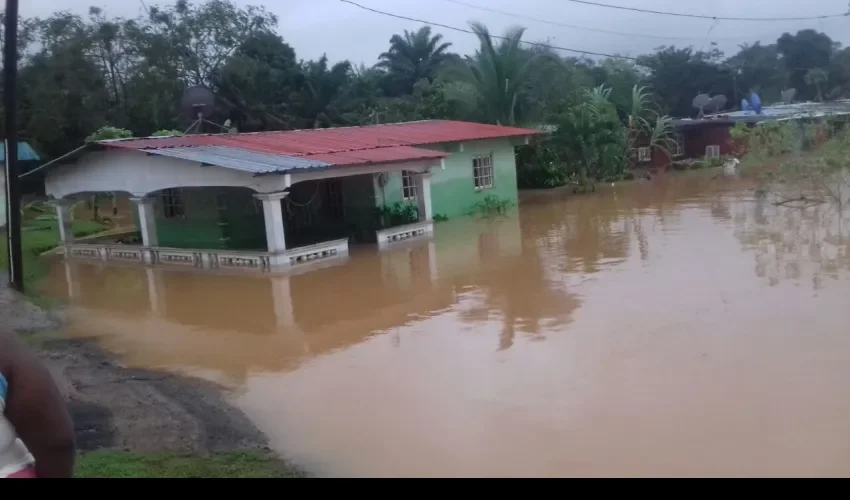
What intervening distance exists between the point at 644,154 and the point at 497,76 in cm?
902

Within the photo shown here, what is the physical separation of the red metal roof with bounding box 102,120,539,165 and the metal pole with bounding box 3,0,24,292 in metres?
3.61

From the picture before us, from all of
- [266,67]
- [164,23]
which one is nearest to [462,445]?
[164,23]

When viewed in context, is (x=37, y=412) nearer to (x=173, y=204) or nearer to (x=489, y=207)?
(x=173, y=204)

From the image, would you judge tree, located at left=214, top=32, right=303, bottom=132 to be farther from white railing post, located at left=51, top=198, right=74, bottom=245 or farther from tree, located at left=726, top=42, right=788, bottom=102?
tree, located at left=726, top=42, right=788, bottom=102

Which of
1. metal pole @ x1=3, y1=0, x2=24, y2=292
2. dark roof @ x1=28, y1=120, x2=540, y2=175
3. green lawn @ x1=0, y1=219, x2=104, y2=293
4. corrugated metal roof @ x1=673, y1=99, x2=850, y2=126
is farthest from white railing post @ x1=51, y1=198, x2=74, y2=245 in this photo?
corrugated metal roof @ x1=673, y1=99, x2=850, y2=126

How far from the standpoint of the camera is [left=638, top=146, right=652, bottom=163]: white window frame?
30016 millimetres

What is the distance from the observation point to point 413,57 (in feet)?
94.5

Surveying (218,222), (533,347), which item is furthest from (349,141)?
(533,347)

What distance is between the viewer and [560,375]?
21.9ft

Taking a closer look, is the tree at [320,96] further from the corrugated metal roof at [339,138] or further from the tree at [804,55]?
the tree at [804,55]

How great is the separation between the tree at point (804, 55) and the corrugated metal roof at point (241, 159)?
1347 centimetres

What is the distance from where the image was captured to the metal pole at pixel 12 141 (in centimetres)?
930
